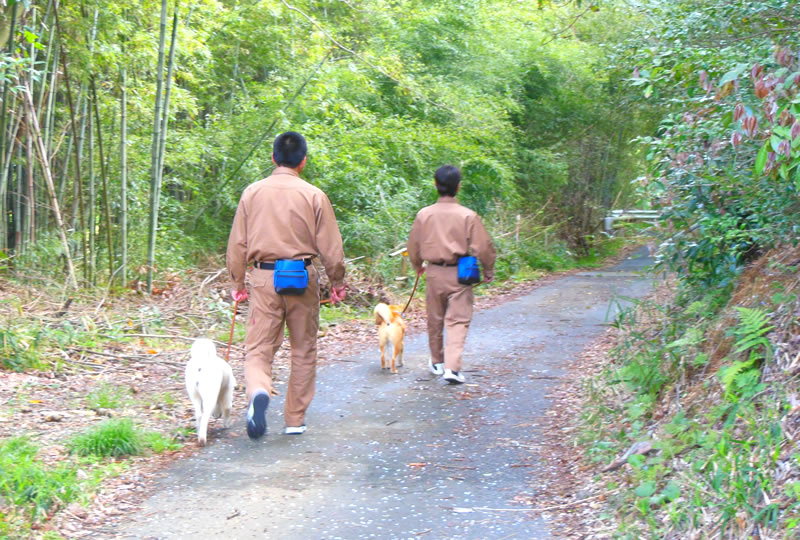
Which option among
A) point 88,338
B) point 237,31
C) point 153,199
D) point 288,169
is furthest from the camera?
point 237,31

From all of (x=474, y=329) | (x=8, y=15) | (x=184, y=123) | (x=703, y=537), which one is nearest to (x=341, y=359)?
(x=474, y=329)

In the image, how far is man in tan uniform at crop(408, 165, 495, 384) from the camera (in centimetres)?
682

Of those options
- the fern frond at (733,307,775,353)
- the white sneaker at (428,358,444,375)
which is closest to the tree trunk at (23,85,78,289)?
the white sneaker at (428,358,444,375)

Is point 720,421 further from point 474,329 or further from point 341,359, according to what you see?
point 474,329

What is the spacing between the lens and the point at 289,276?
5.15 metres

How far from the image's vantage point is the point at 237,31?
39.7 ft

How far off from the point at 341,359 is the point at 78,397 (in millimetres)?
2628

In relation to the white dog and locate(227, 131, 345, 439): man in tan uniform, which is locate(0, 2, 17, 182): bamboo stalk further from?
the white dog

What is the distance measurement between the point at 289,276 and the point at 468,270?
2.09 meters

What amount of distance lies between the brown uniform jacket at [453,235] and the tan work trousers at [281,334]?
1696 millimetres

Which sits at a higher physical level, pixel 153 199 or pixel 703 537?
pixel 153 199

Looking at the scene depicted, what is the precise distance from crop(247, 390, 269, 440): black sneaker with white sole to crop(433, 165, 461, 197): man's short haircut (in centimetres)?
259

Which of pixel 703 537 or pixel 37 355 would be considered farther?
pixel 37 355

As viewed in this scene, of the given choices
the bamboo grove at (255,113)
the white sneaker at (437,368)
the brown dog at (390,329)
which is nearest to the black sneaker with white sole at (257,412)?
the brown dog at (390,329)
